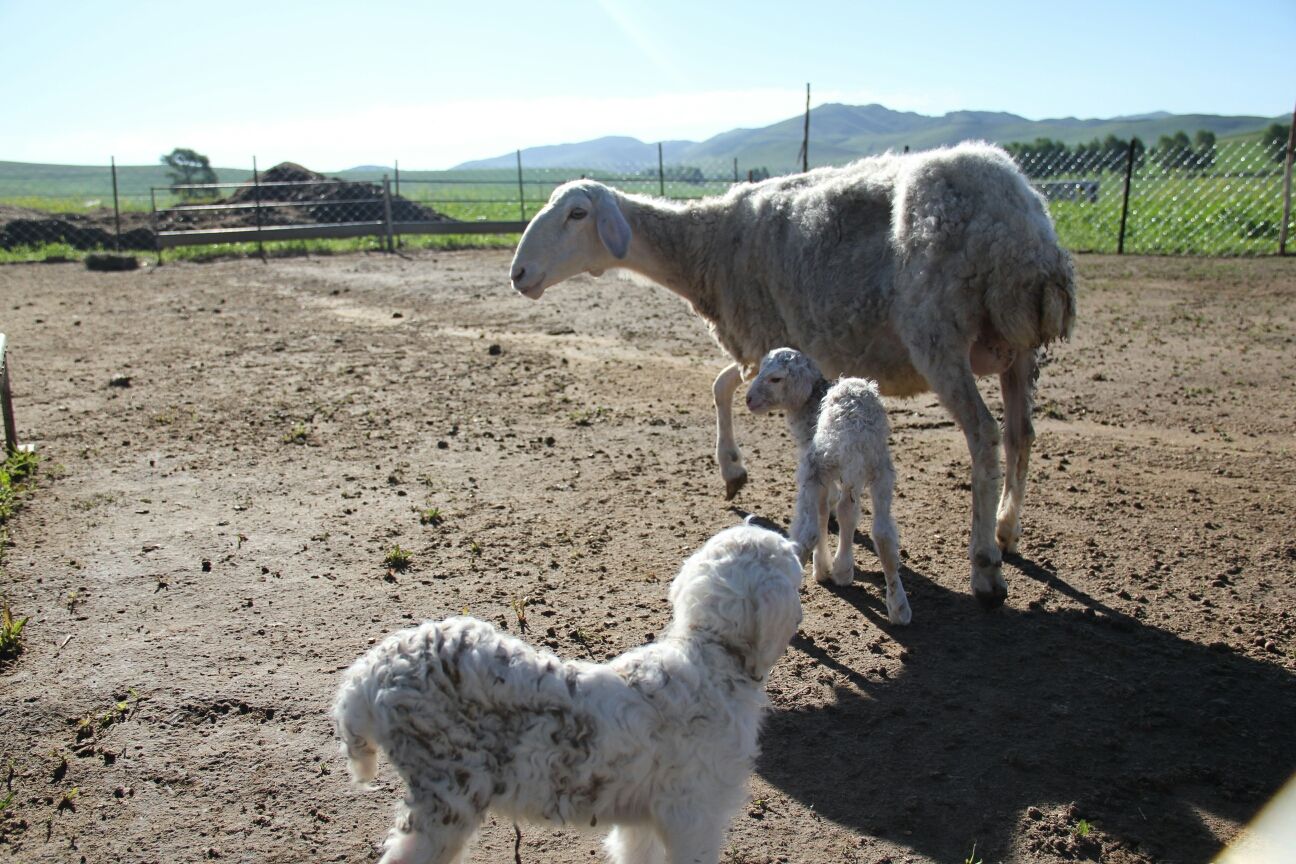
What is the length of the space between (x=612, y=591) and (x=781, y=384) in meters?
1.28

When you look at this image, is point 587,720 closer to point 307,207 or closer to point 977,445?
point 977,445

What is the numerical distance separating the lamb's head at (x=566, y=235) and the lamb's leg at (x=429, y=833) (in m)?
4.60

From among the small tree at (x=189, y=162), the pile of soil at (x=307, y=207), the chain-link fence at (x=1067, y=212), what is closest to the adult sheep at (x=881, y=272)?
the chain-link fence at (x=1067, y=212)

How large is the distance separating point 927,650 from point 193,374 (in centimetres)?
775

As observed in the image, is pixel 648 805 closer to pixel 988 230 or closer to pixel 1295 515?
pixel 988 230

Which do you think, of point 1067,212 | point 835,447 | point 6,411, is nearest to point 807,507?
point 835,447

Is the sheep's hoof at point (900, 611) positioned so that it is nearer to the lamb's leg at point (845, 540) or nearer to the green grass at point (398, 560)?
the lamb's leg at point (845, 540)

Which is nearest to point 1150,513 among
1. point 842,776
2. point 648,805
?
point 842,776

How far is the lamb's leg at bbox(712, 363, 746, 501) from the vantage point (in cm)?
637

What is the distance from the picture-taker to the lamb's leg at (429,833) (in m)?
2.48

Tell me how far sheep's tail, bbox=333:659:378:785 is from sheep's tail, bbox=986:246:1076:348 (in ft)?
11.6

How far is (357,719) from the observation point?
2.51 m

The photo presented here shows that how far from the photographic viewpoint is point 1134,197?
2259 cm

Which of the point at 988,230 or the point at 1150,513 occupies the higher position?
the point at 988,230
